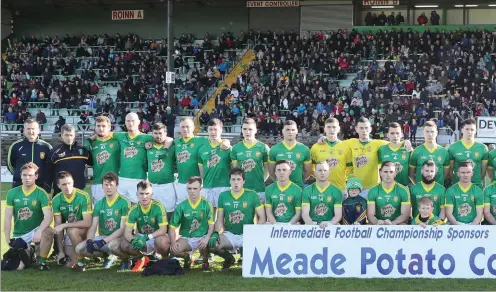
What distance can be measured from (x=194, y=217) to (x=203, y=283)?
870mm

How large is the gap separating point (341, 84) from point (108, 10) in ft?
43.1

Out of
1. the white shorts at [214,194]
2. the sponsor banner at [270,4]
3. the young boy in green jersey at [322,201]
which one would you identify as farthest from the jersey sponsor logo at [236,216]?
the sponsor banner at [270,4]

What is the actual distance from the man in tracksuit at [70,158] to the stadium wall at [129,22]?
2479 cm

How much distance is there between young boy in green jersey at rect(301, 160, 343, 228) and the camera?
24.5ft

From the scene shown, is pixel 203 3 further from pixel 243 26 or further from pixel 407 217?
pixel 407 217

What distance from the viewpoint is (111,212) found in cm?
769

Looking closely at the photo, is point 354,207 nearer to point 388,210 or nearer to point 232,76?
point 388,210

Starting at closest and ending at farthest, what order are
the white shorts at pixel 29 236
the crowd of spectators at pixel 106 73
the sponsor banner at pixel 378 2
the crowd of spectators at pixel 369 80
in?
the white shorts at pixel 29 236
the crowd of spectators at pixel 369 80
the crowd of spectators at pixel 106 73
the sponsor banner at pixel 378 2

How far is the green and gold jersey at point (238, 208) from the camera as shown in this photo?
7641 mm

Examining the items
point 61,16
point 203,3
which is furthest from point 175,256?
point 61,16

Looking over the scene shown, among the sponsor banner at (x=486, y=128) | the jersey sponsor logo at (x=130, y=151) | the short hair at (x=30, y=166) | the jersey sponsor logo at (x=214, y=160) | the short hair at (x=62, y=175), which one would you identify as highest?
the sponsor banner at (x=486, y=128)

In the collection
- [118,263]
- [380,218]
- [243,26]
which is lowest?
[118,263]

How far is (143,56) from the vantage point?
30641 mm

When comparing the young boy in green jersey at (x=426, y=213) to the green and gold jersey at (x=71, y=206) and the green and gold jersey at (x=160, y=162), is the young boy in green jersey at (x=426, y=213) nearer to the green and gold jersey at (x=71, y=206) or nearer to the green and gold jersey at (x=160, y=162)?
the green and gold jersey at (x=160, y=162)
